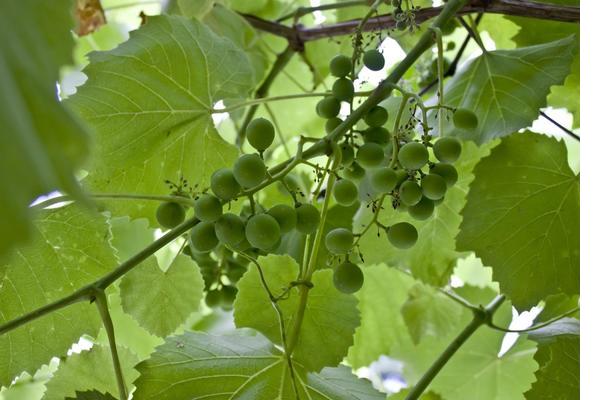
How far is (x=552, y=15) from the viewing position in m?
0.84

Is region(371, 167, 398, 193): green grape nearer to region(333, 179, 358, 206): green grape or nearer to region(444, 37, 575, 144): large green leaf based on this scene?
region(333, 179, 358, 206): green grape

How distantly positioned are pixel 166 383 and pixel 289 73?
82cm

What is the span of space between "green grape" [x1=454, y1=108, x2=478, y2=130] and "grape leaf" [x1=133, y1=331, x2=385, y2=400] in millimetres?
310

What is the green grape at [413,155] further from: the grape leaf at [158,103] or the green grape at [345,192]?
the grape leaf at [158,103]

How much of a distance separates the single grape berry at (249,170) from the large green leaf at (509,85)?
302 millimetres

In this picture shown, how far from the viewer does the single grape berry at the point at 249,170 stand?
2.21 feet

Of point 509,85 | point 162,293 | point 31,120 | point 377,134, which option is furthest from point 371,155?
point 31,120

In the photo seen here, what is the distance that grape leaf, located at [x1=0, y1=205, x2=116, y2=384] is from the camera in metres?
0.82

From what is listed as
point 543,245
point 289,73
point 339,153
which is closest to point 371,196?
point 339,153

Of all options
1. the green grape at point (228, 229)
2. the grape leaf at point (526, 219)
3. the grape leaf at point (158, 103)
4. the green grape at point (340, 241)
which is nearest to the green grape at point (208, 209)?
the green grape at point (228, 229)

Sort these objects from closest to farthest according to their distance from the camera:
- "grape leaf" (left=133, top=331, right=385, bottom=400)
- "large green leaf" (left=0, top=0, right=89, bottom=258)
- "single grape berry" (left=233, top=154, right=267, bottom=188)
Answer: "large green leaf" (left=0, top=0, right=89, bottom=258)
"single grape berry" (left=233, top=154, right=267, bottom=188)
"grape leaf" (left=133, top=331, right=385, bottom=400)

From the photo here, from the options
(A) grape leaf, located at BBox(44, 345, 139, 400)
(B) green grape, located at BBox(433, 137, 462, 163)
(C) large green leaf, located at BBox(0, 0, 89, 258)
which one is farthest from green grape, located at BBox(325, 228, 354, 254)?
(C) large green leaf, located at BBox(0, 0, 89, 258)

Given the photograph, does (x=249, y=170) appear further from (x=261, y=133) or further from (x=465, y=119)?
(x=465, y=119)

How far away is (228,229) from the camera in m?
0.69
